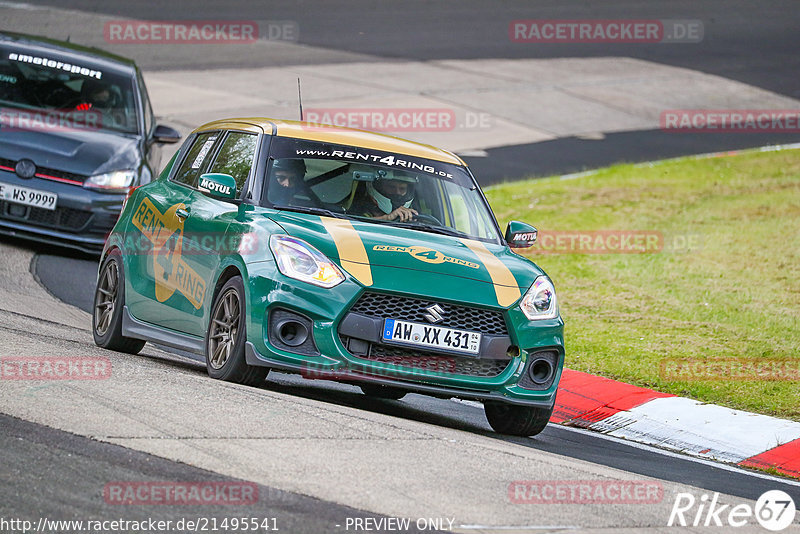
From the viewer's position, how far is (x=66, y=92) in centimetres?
1377

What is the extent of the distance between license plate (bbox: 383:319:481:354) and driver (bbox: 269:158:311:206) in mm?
1311

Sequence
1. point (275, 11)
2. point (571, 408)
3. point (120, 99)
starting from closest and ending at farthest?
point (571, 408) < point (120, 99) < point (275, 11)

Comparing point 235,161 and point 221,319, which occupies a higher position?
point 235,161

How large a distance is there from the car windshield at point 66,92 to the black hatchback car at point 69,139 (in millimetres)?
10

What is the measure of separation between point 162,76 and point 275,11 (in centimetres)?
838

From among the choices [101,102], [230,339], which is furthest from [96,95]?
[230,339]

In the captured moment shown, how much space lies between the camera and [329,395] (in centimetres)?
852

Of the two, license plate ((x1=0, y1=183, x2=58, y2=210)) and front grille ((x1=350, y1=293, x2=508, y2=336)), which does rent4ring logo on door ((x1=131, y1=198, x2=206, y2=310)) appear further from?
license plate ((x1=0, y1=183, x2=58, y2=210))

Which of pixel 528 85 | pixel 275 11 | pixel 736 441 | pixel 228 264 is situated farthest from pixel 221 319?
pixel 275 11

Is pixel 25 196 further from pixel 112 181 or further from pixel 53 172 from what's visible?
pixel 112 181

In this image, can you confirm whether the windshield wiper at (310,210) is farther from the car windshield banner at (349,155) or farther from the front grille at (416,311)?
the front grille at (416,311)

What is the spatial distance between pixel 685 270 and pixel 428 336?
311 inches

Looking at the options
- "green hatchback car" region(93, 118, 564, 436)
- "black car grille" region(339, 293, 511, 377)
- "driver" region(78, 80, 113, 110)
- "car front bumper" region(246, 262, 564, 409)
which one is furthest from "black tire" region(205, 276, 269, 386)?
"driver" region(78, 80, 113, 110)

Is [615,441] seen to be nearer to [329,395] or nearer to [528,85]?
[329,395]
